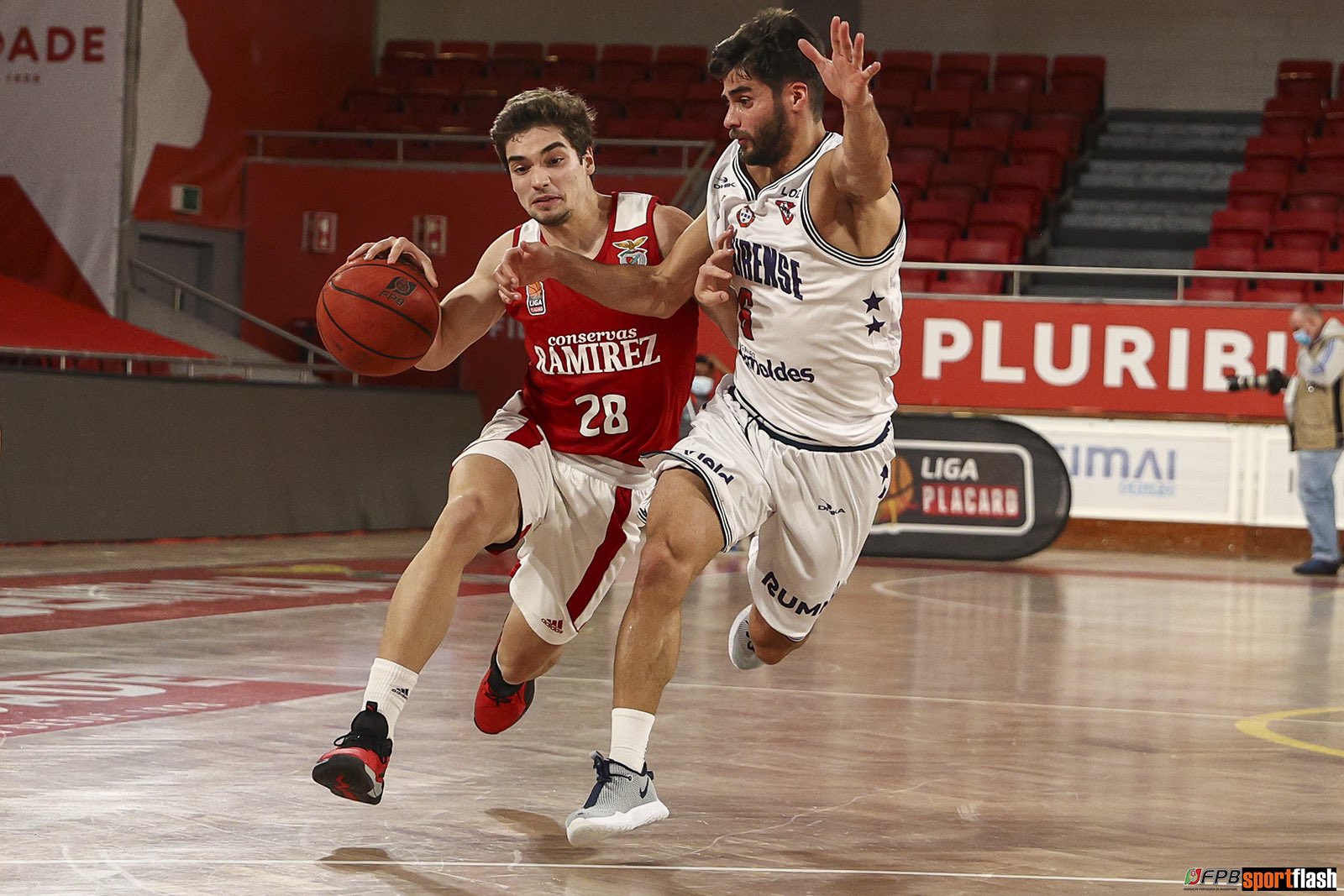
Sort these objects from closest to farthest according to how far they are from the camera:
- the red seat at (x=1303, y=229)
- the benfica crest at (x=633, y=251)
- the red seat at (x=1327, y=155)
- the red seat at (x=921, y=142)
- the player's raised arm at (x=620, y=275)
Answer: the player's raised arm at (x=620, y=275) < the benfica crest at (x=633, y=251) < the red seat at (x=1303, y=229) < the red seat at (x=1327, y=155) < the red seat at (x=921, y=142)

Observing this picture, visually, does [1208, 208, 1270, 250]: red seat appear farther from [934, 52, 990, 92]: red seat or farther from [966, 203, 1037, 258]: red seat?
[934, 52, 990, 92]: red seat

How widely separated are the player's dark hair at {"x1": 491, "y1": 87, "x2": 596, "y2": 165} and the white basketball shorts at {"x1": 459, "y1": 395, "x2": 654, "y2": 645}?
30.7 inches

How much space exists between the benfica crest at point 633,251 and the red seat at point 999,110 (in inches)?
610

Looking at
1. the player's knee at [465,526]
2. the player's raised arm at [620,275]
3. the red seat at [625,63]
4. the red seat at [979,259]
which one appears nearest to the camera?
the player's knee at [465,526]

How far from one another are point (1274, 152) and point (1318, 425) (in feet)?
19.6

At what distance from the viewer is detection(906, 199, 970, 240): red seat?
1811cm

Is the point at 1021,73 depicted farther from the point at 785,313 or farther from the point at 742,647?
the point at 785,313

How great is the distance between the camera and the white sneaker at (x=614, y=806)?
4.00 m

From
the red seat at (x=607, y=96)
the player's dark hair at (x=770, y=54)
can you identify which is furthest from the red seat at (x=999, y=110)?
the player's dark hair at (x=770, y=54)

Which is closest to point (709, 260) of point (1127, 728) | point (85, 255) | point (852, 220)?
point (852, 220)

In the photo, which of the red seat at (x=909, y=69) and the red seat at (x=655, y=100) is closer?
the red seat at (x=655, y=100)

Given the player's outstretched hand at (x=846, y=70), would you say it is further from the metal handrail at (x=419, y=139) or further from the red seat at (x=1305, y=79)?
the red seat at (x=1305, y=79)

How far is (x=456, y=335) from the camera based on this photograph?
514 centimetres

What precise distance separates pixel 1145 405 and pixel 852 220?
12.6 metres
